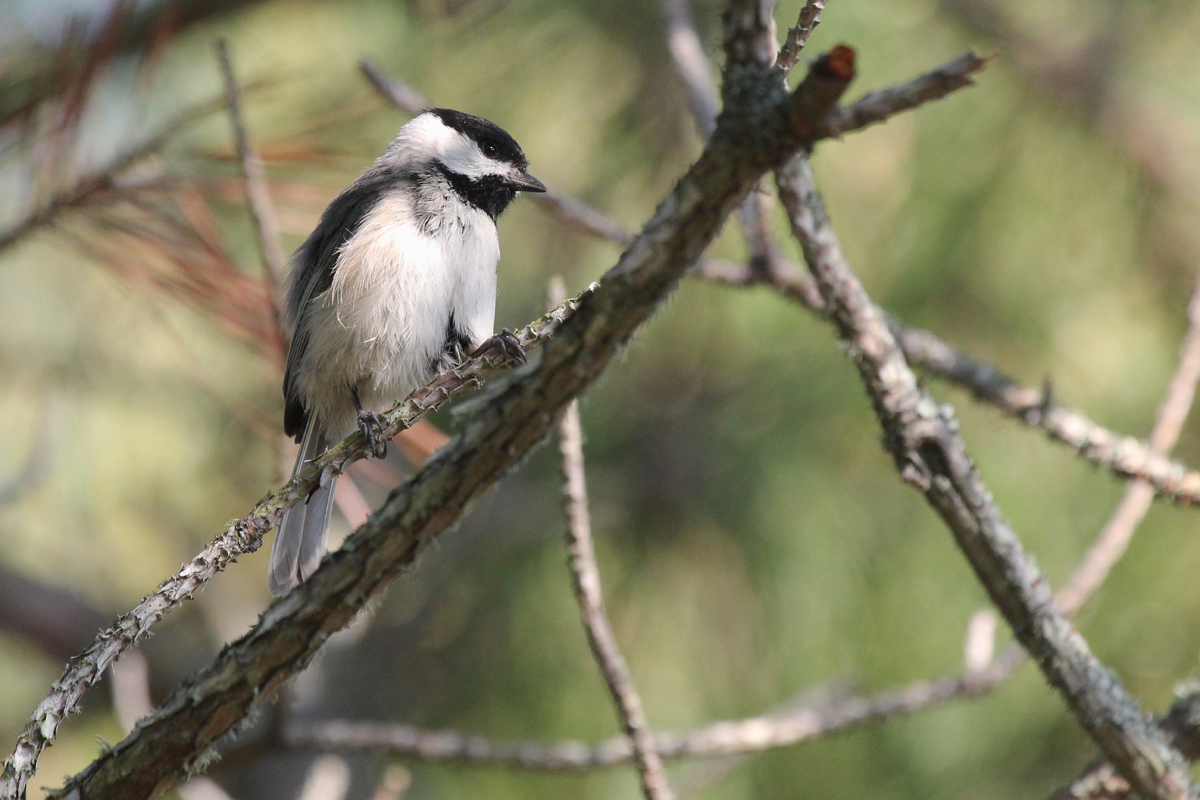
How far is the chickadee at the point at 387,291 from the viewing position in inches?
85.1

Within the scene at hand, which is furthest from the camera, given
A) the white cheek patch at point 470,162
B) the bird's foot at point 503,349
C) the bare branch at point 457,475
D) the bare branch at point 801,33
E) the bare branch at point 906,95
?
the white cheek patch at point 470,162

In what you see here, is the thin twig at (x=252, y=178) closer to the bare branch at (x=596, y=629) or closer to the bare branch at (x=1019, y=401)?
the bare branch at (x=596, y=629)

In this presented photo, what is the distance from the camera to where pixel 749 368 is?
302cm

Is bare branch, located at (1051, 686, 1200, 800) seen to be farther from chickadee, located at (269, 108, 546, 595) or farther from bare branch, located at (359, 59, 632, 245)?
chickadee, located at (269, 108, 546, 595)

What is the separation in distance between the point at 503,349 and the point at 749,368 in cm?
176

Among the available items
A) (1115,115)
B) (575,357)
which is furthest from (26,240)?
(1115,115)

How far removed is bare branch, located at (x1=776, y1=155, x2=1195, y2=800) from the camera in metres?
1.37

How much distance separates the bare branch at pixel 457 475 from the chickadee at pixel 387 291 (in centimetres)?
91

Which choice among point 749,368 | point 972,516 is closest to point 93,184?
point 972,516

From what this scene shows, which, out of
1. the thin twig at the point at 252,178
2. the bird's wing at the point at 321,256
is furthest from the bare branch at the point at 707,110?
the thin twig at the point at 252,178

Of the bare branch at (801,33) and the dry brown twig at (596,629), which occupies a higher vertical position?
the bare branch at (801,33)

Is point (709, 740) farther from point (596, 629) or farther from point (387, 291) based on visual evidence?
point (387, 291)

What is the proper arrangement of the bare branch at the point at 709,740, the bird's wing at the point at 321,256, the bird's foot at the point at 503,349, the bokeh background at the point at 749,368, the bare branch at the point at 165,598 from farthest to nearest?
the bokeh background at the point at 749,368 < the bird's wing at the point at 321,256 < the bare branch at the point at 709,740 < the bird's foot at the point at 503,349 < the bare branch at the point at 165,598

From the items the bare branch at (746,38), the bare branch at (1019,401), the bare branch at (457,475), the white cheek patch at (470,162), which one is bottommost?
the bare branch at (457,475)
